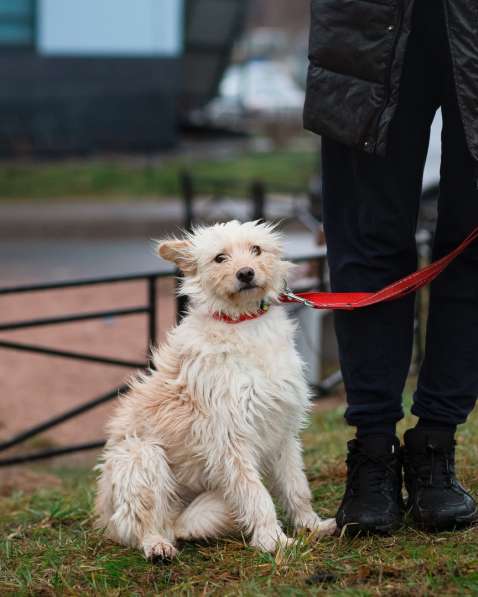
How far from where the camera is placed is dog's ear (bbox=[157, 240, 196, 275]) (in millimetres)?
3029

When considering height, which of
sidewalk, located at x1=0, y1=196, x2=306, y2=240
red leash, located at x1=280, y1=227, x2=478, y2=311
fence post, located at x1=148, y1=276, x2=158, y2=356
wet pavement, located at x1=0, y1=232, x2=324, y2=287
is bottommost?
wet pavement, located at x1=0, y1=232, x2=324, y2=287

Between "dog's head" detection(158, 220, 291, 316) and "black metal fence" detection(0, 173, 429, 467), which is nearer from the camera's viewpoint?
"dog's head" detection(158, 220, 291, 316)

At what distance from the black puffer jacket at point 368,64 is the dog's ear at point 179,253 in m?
0.56

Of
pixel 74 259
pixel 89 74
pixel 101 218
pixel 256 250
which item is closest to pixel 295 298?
pixel 256 250

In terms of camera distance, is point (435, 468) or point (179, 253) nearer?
point (435, 468)

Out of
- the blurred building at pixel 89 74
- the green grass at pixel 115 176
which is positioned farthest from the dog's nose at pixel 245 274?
the blurred building at pixel 89 74

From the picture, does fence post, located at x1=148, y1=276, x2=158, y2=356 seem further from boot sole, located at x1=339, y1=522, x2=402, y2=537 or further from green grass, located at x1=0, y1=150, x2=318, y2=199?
green grass, located at x1=0, y1=150, x2=318, y2=199

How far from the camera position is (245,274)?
9.46ft

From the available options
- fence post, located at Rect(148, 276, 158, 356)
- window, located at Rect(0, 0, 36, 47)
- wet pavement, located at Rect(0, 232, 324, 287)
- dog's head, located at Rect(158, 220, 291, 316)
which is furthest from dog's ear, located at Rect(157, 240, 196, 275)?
window, located at Rect(0, 0, 36, 47)

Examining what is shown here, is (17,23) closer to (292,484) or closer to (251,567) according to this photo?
(292,484)

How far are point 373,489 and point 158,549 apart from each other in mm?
637

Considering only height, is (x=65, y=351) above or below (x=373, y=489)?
below

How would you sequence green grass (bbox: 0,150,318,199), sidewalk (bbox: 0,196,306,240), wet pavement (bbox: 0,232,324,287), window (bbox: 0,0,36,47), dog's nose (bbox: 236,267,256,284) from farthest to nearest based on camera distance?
window (bbox: 0,0,36,47) → green grass (bbox: 0,150,318,199) → sidewalk (bbox: 0,196,306,240) → wet pavement (bbox: 0,232,324,287) → dog's nose (bbox: 236,267,256,284)

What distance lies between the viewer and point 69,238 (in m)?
14.4
